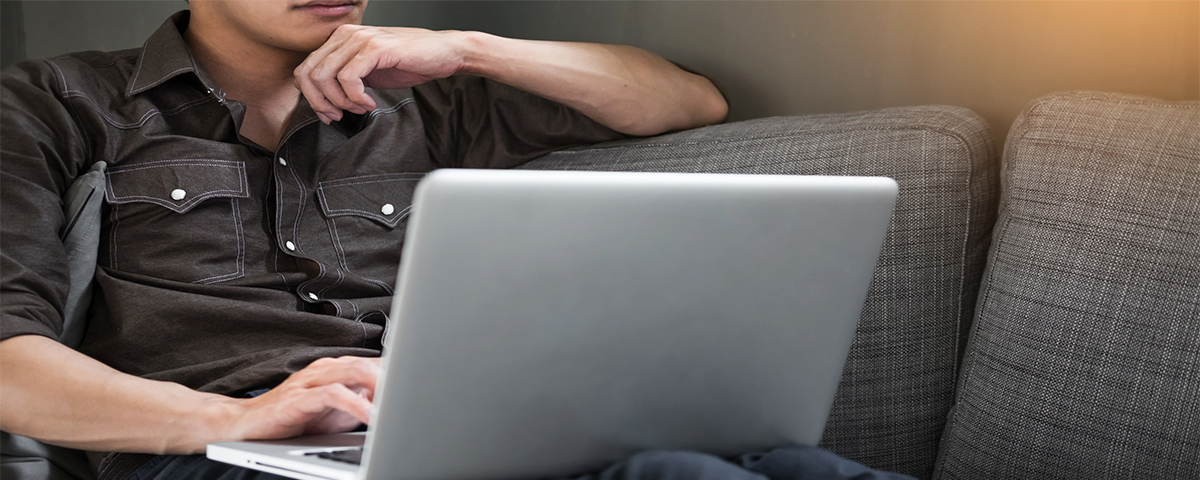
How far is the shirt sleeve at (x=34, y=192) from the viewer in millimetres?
954

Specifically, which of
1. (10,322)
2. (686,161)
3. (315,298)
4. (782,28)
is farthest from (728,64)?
(10,322)

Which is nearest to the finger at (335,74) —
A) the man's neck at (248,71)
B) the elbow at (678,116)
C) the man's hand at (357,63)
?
the man's hand at (357,63)

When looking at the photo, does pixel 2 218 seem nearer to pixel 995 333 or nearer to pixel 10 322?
pixel 10 322

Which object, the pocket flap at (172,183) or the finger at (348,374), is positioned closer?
the finger at (348,374)

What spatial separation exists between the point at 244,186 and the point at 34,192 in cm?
24

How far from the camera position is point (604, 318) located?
595mm

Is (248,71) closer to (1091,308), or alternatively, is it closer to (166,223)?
(166,223)

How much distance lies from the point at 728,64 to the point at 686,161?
406mm

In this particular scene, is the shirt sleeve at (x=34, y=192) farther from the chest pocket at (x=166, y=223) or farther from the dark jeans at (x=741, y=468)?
the dark jeans at (x=741, y=468)

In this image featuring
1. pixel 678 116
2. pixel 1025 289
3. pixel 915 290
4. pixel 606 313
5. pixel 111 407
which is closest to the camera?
pixel 606 313

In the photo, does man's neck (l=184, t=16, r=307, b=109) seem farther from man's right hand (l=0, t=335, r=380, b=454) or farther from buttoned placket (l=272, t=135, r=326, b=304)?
man's right hand (l=0, t=335, r=380, b=454)

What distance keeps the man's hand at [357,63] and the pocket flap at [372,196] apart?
4.3 inches

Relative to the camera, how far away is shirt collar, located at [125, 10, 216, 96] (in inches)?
44.9

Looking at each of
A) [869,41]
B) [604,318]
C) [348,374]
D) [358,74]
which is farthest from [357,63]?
[869,41]
